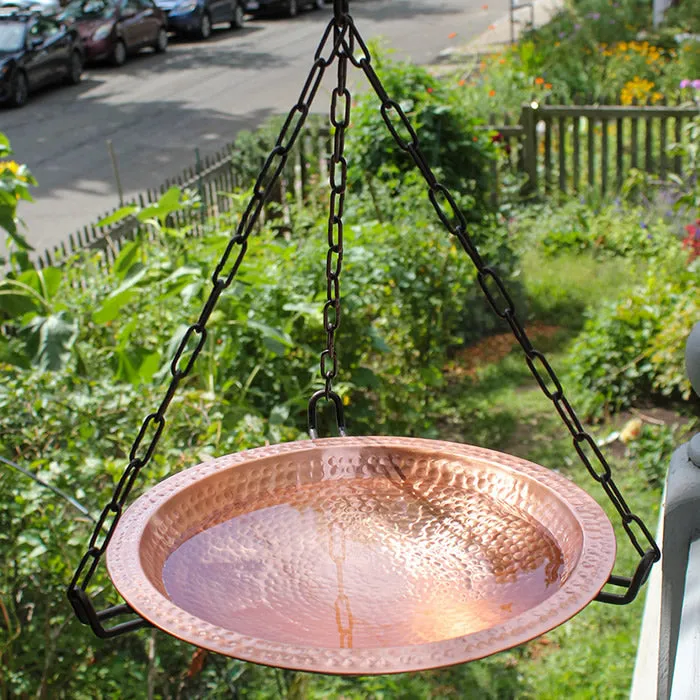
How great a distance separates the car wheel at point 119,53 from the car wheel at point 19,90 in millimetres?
3288

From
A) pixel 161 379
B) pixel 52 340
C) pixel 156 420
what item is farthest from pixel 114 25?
pixel 156 420

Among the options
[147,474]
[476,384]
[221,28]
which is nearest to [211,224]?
[476,384]

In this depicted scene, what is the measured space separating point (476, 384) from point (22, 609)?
132 inches

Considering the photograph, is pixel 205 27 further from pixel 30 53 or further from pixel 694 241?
pixel 694 241

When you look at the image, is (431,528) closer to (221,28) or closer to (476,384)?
(476,384)

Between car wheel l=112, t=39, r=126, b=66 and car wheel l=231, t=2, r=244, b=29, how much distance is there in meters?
4.22

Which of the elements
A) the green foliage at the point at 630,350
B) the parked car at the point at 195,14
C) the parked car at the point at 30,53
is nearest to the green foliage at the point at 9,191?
the green foliage at the point at 630,350

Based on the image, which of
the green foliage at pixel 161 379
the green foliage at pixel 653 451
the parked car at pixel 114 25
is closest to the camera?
the green foliage at pixel 161 379

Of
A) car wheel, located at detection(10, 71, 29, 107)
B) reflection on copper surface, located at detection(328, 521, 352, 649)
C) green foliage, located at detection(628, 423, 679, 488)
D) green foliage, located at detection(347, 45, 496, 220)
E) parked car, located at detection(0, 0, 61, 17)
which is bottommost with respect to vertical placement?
green foliage, located at detection(628, 423, 679, 488)

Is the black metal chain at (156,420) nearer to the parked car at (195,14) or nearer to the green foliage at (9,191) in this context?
the green foliage at (9,191)

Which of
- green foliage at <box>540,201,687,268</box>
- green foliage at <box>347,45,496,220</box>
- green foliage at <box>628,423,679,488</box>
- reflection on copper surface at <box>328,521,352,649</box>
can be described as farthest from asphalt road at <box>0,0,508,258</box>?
reflection on copper surface at <box>328,521,352,649</box>

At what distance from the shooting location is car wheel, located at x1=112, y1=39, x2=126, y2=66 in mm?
19078

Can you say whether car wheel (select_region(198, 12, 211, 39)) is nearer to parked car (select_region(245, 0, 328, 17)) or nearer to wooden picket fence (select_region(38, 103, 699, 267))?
parked car (select_region(245, 0, 328, 17))

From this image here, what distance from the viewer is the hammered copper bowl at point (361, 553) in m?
1.28
